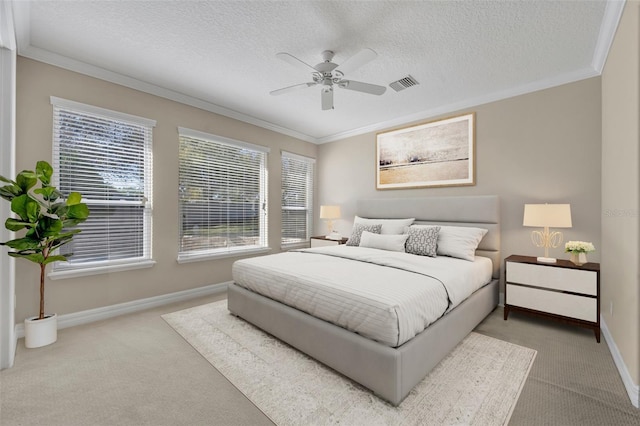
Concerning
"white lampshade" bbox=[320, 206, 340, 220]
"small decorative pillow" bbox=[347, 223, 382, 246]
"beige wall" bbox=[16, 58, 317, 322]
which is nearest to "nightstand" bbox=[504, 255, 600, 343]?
"small decorative pillow" bbox=[347, 223, 382, 246]

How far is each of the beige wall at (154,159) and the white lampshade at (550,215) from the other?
3878 millimetres

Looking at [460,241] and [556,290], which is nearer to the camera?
[556,290]

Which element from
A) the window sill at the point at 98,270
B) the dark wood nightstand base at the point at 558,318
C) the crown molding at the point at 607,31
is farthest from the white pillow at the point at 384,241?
the window sill at the point at 98,270

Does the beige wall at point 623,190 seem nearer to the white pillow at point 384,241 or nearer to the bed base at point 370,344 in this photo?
the bed base at point 370,344

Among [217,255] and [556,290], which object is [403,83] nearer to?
[556,290]

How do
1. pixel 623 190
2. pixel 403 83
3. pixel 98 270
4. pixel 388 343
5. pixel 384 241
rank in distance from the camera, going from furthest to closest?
1. pixel 384 241
2. pixel 403 83
3. pixel 98 270
4. pixel 623 190
5. pixel 388 343

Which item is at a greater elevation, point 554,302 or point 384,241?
point 384,241

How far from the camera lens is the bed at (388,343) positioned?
67.3 inches

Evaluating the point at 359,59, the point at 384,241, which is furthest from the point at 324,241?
the point at 359,59

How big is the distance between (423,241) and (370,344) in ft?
6.16

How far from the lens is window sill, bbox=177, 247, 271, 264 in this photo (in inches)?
148

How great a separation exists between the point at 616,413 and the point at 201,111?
485 cm

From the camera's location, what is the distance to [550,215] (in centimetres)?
283

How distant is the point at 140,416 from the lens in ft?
5.31
